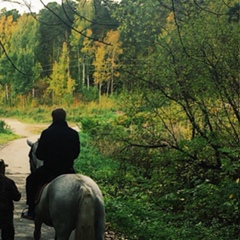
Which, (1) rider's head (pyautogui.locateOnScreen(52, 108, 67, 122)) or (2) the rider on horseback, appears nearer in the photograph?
(2) the rider on horseback

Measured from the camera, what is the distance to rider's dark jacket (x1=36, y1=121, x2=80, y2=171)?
6578 mm

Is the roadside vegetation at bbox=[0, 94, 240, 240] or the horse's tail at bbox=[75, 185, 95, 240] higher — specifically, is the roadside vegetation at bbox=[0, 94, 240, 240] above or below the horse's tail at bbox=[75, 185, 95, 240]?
below

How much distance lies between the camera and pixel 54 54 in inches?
3169

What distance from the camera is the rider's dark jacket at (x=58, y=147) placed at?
658cm

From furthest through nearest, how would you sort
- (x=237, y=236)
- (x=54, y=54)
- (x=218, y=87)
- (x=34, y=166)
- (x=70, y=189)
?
(x=54, y=54), (x=218, y=87), (x=34, y=166), (x=237, y=236), (x=70, y=189)

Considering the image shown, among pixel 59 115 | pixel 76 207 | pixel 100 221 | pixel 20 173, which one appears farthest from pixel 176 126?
pixel 20 173

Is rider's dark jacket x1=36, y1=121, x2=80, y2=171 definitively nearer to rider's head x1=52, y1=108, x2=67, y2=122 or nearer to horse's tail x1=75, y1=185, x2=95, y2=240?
rider's head x1=52, y1=108, x2=67, y2=122

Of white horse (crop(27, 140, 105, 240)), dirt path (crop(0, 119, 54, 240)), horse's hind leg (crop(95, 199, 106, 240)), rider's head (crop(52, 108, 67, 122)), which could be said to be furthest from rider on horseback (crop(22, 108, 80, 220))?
dirt path (crop(0, 119, 54, 240))

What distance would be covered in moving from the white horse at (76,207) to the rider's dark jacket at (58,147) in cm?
61

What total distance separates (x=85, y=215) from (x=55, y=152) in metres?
1.23

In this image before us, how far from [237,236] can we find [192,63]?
14.0 ft

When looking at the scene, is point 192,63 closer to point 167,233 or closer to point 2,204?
point 167,233

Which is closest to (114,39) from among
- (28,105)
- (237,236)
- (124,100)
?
(28,105)

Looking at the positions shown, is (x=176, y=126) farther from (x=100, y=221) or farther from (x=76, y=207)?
Answer: (x=76, y=207)
